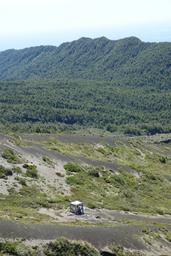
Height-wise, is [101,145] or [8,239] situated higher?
[8,239]

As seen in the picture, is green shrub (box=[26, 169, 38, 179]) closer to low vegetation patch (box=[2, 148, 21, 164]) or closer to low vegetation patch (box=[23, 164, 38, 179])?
low vegetation patch (box=[23, 164, 38, 179])

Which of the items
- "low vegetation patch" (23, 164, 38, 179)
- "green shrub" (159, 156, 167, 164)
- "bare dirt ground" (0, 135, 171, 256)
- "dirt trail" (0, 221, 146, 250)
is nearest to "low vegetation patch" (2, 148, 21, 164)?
"bare dirt ground" (0, 135, 171, 256)

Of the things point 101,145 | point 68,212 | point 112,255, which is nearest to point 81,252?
point 112,255

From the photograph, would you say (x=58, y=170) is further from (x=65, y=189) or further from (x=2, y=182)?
(x=2, y=182)

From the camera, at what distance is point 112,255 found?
36.3m

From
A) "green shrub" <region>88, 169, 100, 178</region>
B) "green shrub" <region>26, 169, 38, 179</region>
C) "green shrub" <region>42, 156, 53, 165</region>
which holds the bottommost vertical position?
"green shrub" <region>88, 169, 100, 178</region>

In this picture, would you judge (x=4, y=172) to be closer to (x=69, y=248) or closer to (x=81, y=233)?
(x=81, y=233)

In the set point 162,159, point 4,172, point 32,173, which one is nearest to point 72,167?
point 32,173

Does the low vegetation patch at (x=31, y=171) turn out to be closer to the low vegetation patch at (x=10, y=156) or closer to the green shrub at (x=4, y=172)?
the low vegetation patch at (x=10, y=156)

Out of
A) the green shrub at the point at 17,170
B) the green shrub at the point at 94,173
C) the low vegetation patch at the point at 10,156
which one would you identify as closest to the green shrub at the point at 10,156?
the low vegetation patch at the point at 10,156

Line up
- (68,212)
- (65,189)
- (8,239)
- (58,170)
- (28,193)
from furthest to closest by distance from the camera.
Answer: (58,170) → (65,189) → (28,193) → (68,212) → (8,239)

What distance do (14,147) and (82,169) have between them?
8075mm

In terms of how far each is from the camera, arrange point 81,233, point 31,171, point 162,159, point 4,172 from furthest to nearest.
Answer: point 162,159
point 31,171
point 4,172
point 81,233

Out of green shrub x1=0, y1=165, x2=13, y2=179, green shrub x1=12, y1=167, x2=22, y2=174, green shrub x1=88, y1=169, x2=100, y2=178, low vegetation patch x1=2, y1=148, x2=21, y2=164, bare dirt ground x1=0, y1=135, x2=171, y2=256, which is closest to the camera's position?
bare dirt ground x1=0, y1=135, x2=171, y2=256
